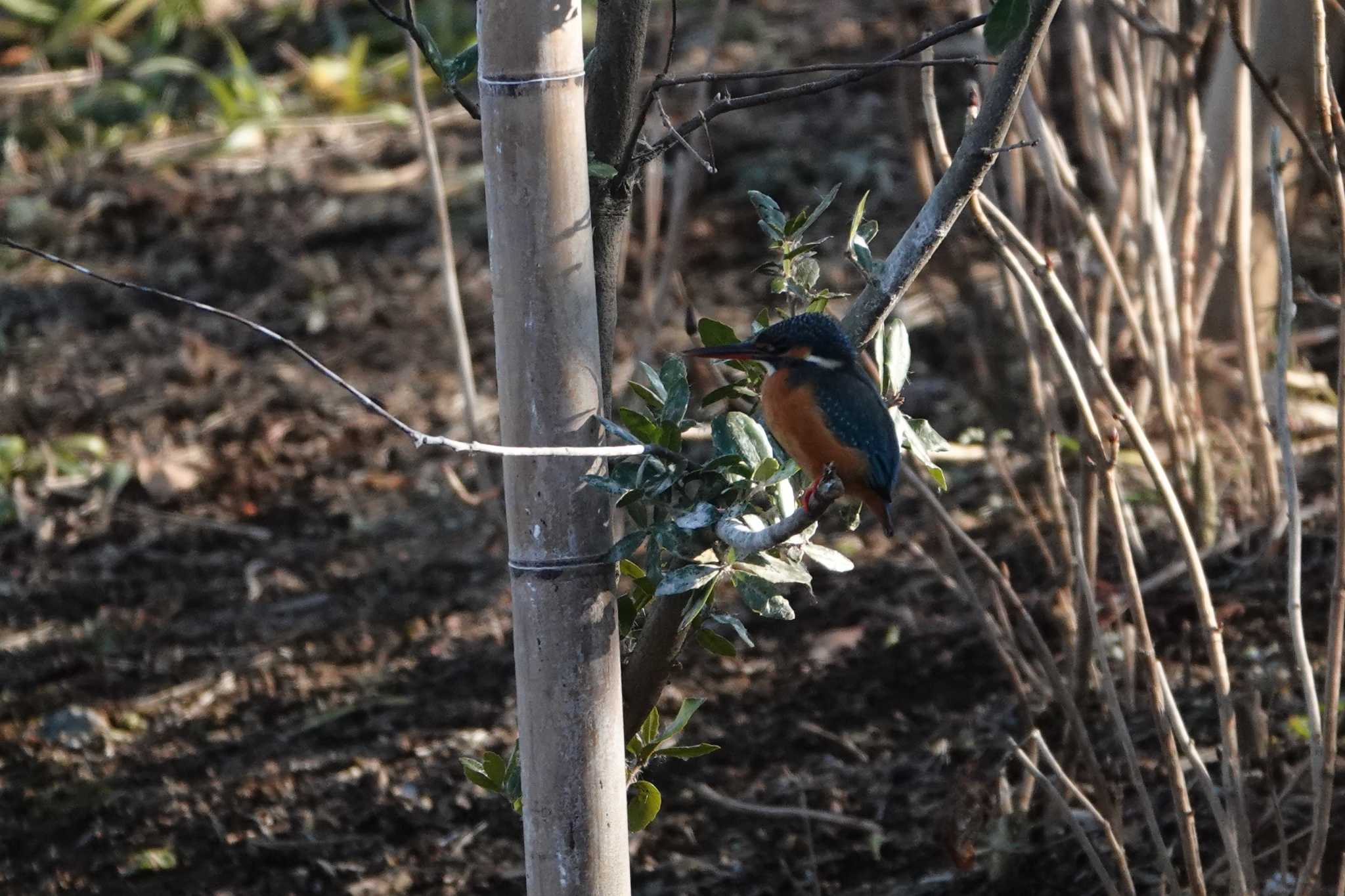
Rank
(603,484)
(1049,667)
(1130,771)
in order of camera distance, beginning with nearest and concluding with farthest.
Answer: (603,484) < (1130,771) < (1049,667)

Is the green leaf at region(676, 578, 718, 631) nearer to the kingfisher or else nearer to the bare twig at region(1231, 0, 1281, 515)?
the kingfisher

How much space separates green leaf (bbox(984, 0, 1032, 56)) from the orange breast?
18.4 inches

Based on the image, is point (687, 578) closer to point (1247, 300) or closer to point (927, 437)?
point (927, 437)

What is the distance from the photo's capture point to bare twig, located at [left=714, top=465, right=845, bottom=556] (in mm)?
1363

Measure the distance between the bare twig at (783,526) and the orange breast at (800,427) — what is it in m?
0.21

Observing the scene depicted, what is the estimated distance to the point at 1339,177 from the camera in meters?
1.75

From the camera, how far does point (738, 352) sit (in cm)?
175

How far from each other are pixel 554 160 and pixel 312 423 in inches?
143

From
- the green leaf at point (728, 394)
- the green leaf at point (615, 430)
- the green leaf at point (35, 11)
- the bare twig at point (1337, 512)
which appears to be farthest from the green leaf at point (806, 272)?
the green leaf at point (35, 11)

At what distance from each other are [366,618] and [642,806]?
6.96 feet

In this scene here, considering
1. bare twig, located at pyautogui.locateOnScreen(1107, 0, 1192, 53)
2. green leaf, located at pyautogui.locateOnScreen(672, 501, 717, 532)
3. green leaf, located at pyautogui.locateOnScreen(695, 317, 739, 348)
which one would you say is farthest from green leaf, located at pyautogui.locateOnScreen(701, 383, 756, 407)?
bare twig, located at pyautogui.locateOnScreen(1107, 0, 1192, 53)

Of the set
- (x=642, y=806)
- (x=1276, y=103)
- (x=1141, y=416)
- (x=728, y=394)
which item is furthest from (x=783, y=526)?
(x=1141, y=416)

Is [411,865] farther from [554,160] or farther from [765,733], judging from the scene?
[554,160]

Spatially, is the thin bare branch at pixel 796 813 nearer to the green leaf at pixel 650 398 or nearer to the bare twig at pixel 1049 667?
the bare twig at pixel 1049 667
